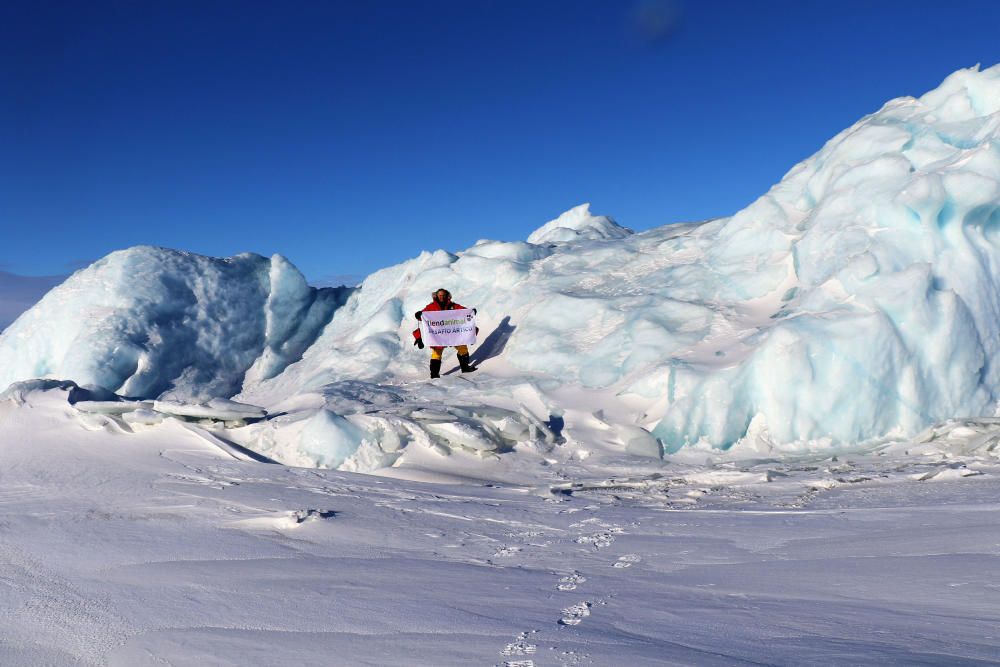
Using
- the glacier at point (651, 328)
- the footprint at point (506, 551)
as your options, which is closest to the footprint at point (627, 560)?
the footprint at point (506, 551)

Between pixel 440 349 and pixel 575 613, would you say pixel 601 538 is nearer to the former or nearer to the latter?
pixel 575 613

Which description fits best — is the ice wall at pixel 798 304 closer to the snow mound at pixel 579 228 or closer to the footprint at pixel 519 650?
the snow mound at pixel 579 228

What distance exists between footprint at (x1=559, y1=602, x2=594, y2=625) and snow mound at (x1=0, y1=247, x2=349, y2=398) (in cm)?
834

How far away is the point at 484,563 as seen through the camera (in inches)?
128

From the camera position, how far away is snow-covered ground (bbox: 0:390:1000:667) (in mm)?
2189

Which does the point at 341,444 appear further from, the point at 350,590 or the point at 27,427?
the point at 350,590

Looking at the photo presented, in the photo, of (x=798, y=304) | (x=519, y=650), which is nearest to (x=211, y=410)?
(x=519, y=650)

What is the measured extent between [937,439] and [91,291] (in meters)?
10.5

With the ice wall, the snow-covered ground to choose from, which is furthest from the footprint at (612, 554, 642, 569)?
the ice wall

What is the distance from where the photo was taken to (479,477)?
18.4 ft

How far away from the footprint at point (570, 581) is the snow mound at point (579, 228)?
1050 centimetres

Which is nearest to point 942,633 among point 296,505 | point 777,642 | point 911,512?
point 777,642

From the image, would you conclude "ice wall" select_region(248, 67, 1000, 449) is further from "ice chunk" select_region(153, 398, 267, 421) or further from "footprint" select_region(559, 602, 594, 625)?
"footprint" select_region(559, 602, 594, 625)

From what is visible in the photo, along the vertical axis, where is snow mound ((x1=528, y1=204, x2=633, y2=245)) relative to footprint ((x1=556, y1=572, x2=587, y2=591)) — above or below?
above
